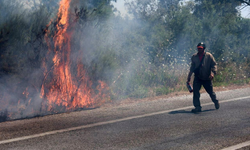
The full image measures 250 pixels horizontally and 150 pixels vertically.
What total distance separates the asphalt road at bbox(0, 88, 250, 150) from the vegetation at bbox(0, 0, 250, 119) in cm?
188

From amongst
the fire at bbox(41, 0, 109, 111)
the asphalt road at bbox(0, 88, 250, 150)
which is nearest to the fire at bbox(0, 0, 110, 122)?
the fire at bbox(41, 0, 109, 111)

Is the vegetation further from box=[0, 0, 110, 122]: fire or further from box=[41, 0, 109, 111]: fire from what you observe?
box=[41, 0, 109, 111]: fire

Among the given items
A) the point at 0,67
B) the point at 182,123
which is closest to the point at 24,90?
the point at 0,67

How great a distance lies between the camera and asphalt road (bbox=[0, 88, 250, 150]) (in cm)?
480

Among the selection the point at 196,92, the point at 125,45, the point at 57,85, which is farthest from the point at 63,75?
the point at 125,45

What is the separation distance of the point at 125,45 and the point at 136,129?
9.61 metres

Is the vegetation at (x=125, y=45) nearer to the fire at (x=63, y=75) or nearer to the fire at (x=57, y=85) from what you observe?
the fire at (x=57, y=85)

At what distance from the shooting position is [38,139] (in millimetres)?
5254

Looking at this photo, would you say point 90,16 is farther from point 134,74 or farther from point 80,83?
point 134,74

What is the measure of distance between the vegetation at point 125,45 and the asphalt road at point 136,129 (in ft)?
6.17

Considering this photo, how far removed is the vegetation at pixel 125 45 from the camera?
Result: 8203 mm

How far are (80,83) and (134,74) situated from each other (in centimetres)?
454

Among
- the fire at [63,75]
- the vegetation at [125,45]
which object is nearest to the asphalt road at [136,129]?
the fire at [63,75]

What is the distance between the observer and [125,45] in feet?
49.5
